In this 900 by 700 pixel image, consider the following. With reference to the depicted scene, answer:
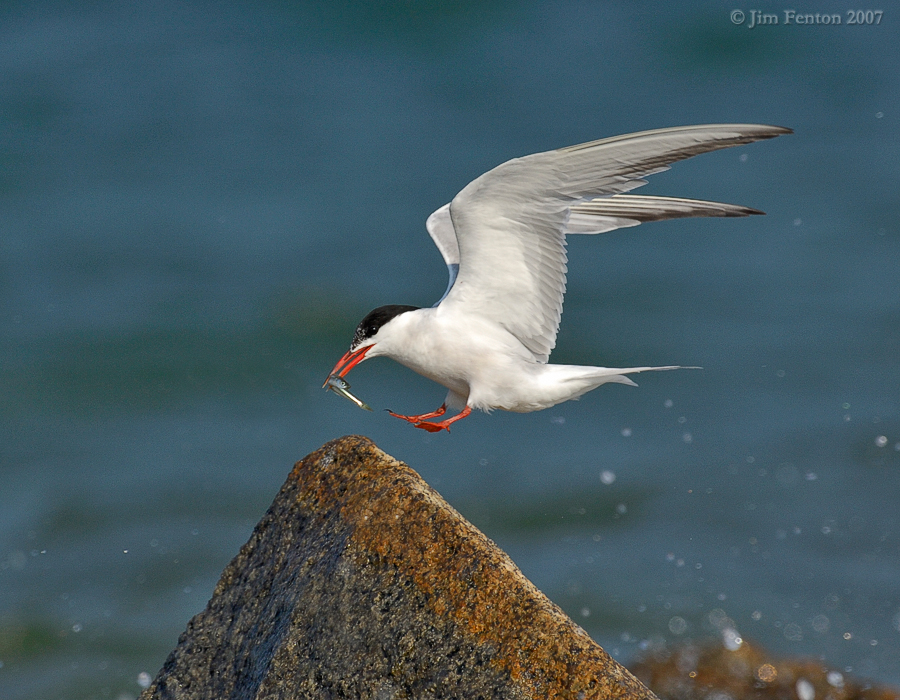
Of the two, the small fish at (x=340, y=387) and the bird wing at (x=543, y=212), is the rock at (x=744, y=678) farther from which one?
the small fish at (x=340, y=387)

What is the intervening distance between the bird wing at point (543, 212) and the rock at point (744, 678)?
6.03 ft

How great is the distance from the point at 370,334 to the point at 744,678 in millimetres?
2642

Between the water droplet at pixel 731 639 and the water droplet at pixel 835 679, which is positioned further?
the water droplet at pixel 731 639

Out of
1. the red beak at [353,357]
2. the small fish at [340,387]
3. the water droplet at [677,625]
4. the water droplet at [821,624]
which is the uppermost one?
the red beak at [353,357]

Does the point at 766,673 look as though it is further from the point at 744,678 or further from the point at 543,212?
the point at 543,212

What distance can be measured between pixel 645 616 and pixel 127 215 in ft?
22.3

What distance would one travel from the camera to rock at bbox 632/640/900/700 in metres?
5.22

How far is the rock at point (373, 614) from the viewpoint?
8.68 feet

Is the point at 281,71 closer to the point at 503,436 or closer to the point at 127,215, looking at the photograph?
the point at 127,215

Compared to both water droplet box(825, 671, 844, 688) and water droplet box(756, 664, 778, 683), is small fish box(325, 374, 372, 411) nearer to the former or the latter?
water droplet box(756, 664, 778, 683)

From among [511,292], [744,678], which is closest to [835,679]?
[744,678]

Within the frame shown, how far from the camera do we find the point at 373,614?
2850 mm

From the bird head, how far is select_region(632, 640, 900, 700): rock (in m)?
2.23

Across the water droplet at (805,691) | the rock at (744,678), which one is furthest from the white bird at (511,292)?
the water droplet at (805,691)
